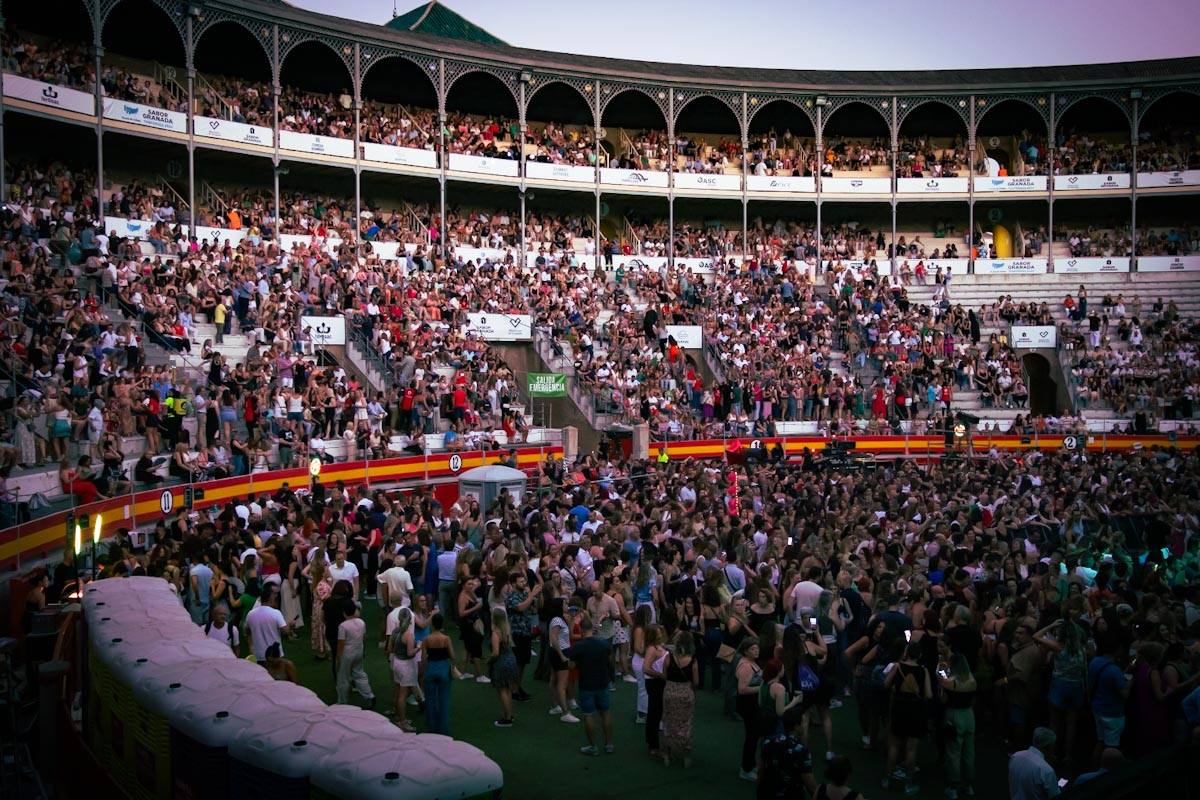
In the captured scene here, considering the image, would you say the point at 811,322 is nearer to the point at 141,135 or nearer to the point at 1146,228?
the point at 1146,228

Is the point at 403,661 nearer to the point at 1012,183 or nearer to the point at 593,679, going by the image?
the point at 593,679

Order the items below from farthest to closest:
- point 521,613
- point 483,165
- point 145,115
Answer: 1. point 483,165
2. point 145,115
3. point 521,613

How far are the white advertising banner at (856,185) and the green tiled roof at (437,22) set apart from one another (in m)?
31.9

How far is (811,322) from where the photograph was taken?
3991cm

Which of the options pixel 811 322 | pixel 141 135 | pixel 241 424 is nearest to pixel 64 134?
pixel 141 135

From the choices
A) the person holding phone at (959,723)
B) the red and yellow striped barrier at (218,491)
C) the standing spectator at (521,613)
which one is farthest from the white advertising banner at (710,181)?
the person holding phone at (959,723)

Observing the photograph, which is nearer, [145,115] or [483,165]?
[145,115]

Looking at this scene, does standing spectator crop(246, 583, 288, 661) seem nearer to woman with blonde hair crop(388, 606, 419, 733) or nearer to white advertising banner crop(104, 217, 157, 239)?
woman with blonde hair crop(388, 606, 419, 733)

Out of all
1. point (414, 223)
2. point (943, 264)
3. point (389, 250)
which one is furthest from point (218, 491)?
point (943, 264)

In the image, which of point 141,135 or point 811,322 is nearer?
point 141,135

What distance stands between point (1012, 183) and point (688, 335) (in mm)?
18091

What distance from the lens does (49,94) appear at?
3134cm

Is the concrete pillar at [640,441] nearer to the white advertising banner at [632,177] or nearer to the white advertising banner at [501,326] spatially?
the white advertising banner at [501,326]

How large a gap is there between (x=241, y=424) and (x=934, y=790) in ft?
60.4
